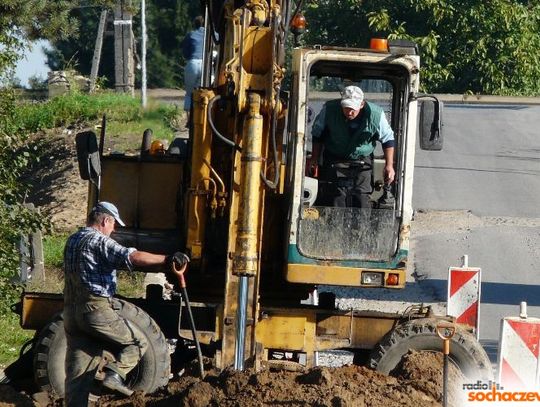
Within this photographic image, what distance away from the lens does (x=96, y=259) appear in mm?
9867

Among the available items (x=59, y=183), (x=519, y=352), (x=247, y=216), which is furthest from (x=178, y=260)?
(x=59, y=183)

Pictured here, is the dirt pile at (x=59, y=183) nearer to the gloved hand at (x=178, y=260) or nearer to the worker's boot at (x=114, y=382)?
the worker's boot at (x=114, y=382)

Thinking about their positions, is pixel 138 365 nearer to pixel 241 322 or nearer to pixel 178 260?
pixel 241 322

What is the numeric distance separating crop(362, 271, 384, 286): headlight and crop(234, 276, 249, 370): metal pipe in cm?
120

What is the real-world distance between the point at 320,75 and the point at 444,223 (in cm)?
1101

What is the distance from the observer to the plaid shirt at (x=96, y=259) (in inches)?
387

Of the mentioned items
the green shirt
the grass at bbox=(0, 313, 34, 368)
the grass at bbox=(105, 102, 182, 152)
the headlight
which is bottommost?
the grass at bbox=(0, 313, 34, 368)

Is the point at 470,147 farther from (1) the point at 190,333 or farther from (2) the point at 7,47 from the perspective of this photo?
(1) the point at 190,333

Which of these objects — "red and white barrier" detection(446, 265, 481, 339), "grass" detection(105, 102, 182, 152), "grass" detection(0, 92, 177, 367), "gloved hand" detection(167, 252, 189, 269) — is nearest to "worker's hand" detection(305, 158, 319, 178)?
"gloved hand" detection(167, 252, 189, 269)

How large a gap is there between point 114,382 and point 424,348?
8.83 feet

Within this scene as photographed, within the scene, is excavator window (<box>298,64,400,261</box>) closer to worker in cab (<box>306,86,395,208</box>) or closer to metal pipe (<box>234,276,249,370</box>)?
worker in cab (<box>306,86,395,208</box>)

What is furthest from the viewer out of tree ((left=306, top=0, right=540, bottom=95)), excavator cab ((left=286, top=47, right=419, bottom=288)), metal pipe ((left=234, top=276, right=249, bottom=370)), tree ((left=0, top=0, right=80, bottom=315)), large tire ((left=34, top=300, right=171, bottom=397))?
tree ((left=306, top=0, right=540, bottom=95))

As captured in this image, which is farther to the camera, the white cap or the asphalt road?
the asphalt road

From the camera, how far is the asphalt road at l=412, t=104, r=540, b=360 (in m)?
Result: 18.4
